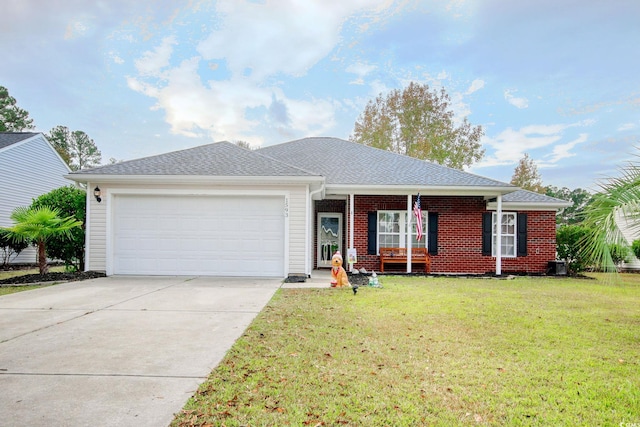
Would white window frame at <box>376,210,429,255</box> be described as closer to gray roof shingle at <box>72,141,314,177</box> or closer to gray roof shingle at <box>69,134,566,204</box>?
gray roof shingle at <box>69,134,566,204</box>

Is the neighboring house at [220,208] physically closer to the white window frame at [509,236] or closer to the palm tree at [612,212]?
the white window frame at [509,236]

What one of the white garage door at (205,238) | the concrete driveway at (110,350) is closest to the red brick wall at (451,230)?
the white garage door at (205,238)

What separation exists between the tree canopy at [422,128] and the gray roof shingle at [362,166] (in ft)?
40.1

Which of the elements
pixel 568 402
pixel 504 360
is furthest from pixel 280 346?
pixel 568 402

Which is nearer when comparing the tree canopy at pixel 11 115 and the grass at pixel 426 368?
the grass at pixel 426 368

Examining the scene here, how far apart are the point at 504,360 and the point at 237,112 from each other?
1824cm

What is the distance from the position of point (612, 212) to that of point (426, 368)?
3378mm

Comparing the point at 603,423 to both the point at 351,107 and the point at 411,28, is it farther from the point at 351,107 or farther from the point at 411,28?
the point at 351,107

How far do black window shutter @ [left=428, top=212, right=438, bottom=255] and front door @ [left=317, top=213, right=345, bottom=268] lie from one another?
3.31m

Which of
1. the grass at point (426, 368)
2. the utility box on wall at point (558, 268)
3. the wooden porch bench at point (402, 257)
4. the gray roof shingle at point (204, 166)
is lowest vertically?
the utility box on wall at point (558, 268)

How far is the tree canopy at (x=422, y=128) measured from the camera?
27109 millimetres

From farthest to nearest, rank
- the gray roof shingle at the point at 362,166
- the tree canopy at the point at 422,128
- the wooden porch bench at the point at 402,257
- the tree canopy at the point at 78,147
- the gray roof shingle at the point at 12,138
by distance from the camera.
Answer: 1. the tree canopy at the point at 78,147
2. the tree canopy at the point at 422,128
3. the gray roof shingle at the point at 12,138
4. the wooden porch bench at the point at 402,257
5. the gray roof shingle at the point at 362,166

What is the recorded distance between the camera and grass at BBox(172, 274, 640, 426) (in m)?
2.57

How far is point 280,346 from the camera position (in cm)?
404
